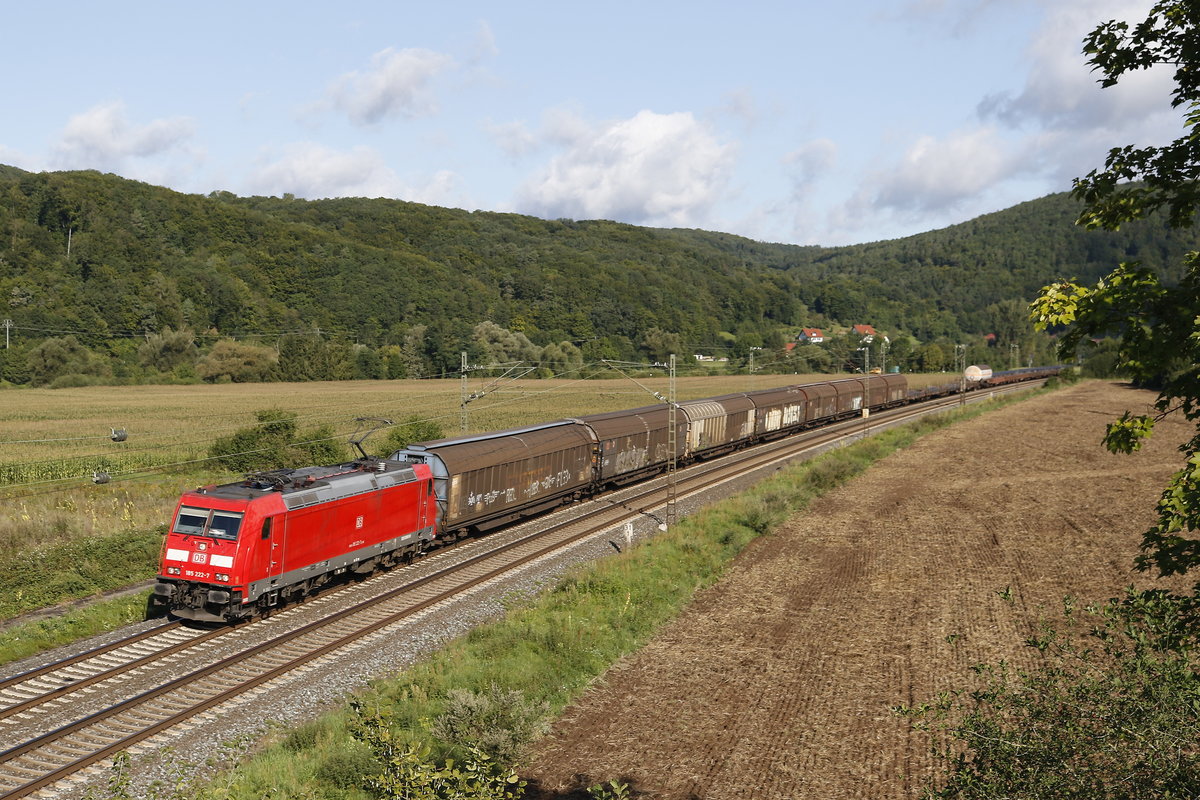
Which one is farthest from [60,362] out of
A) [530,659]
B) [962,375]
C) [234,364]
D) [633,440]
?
[962,375]

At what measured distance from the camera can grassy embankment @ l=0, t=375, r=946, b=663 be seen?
24641mm

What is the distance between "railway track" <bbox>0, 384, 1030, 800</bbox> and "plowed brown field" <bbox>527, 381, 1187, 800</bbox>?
6631mm

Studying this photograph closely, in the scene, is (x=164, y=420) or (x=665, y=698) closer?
(x=665, y=698)

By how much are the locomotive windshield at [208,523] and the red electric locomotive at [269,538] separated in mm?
24

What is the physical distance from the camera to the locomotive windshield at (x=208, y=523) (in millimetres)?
20516

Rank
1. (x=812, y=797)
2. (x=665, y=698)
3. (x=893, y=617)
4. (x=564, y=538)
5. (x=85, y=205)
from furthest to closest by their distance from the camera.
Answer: (x=85, y=205) → (x=564, y=538) → (x=893, y=617) → (x=665, y=698) → (x=812, y=797)

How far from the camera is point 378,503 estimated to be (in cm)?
2497

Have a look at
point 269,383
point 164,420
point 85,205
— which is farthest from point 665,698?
point 85,205

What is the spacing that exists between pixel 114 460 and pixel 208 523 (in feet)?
97.3

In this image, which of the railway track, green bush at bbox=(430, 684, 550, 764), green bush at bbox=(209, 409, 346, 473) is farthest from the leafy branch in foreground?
green bush at bbox=(209, 409, 346, 473)

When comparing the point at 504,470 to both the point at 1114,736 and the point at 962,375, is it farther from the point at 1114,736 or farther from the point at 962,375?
the point at 962,375

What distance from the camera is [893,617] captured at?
23016 mm

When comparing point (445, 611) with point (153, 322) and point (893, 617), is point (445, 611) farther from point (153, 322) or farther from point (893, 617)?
point (153, 322)

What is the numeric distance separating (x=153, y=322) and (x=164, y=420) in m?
59.8
